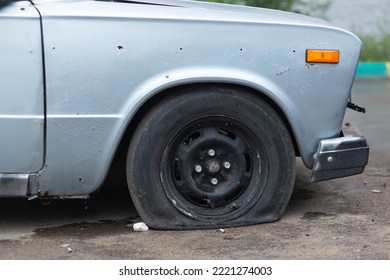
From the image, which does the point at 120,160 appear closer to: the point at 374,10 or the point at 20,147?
the point at 20,147

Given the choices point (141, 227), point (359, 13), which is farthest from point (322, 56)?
point (359, 13)

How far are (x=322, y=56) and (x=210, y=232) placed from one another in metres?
1.21

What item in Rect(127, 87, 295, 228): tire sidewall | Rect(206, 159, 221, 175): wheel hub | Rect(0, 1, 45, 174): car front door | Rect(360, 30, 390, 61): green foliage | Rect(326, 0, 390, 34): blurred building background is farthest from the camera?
Rect(326, 0, 390, 34): blurred building background

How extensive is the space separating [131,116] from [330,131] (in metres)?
1.19

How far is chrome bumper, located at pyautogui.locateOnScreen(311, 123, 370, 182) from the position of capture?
4.75 metres

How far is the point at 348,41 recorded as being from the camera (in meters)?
4.76

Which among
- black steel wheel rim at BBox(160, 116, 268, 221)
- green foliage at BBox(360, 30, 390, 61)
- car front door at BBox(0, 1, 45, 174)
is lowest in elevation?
green foliage at BBox(360, 30, 390, 61)

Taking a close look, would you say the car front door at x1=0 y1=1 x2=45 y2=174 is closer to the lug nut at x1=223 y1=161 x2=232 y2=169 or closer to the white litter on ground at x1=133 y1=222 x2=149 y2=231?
the white litter on ground at x1=133 y1=222 x2=149 y2=231

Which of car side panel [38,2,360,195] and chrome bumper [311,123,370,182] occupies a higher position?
car side panel [38,2,360,195]

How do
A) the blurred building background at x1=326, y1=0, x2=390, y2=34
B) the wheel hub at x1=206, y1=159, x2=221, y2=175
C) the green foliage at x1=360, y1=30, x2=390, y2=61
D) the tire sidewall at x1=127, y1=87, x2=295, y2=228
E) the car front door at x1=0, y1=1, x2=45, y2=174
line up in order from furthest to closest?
the blurred building background at x1=326, y1=0, x2=390, y2=34 < the green foliage at x1=360, y1=30, x2=390, y2=61 < the wheel hub at x1=206, y1=159, x2=221, y2=175 < the tire sidewall at x1=127, y1=87, x2=295, y2=228 < the car front door at x1=0, y1=1, x2=45, y2=174

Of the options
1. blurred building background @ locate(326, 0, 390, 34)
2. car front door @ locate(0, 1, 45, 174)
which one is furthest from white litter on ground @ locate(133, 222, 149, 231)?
blurred building background @ locate(326, 0, 390, 34)
